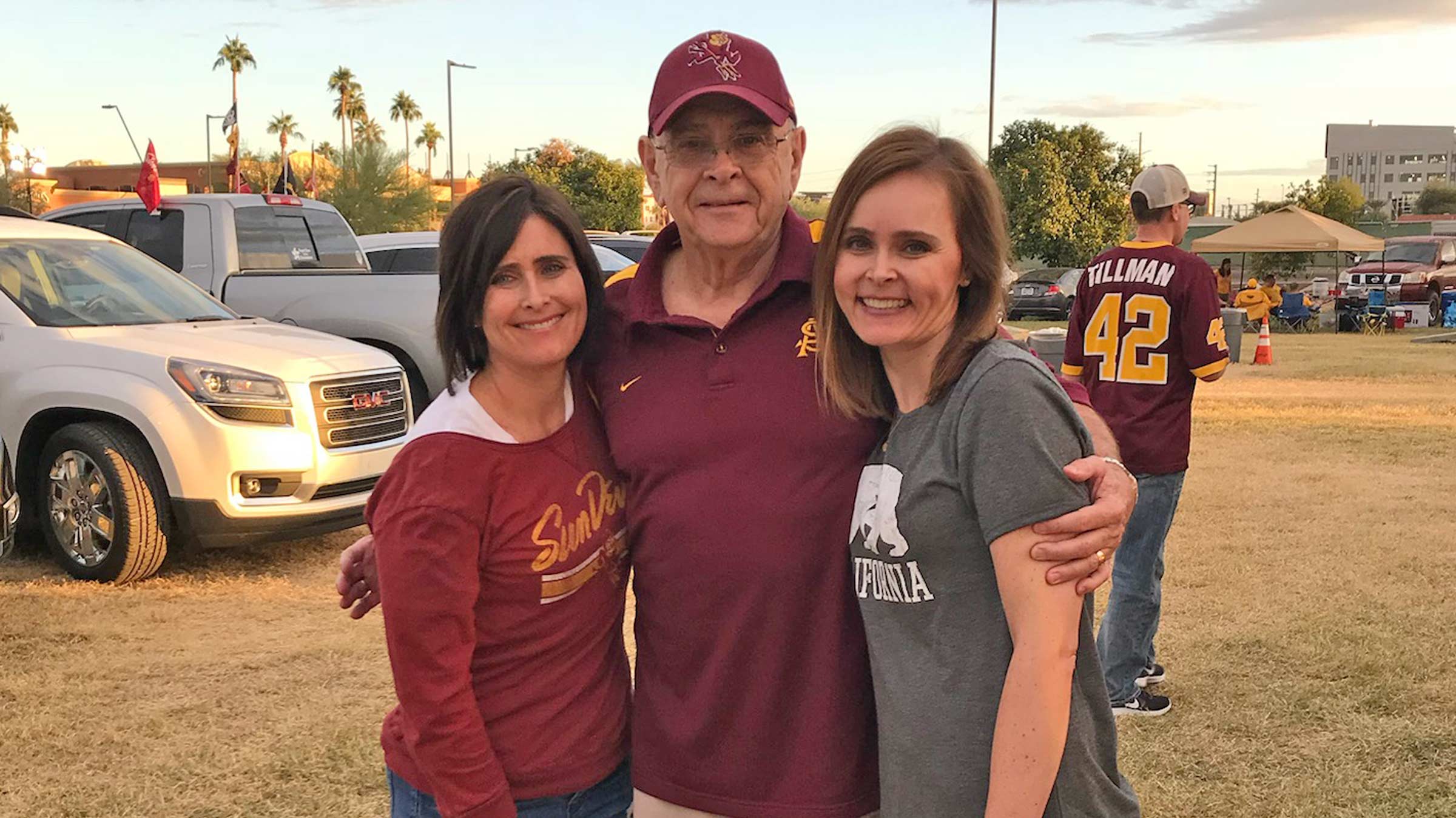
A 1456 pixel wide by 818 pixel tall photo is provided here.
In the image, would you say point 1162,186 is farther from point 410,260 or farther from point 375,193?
point 375,193

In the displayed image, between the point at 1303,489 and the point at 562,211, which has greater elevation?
the point at 562,211

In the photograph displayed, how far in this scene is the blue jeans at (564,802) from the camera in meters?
2.00

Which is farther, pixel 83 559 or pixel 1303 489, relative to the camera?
pixel 1303 489

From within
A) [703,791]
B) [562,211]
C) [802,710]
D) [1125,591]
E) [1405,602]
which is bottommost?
[1405,602]

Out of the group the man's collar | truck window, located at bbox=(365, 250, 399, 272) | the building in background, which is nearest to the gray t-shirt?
the man's collar

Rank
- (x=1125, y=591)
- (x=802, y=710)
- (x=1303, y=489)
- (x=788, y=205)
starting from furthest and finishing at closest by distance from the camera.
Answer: (x=1303, y=489) → (x=1125, y=591) → (x=788, y=205) → (x=802, y=710)

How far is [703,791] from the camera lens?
2020mm

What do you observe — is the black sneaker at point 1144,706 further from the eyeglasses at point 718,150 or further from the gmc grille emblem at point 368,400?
the gmc grille emblem at point 368,400

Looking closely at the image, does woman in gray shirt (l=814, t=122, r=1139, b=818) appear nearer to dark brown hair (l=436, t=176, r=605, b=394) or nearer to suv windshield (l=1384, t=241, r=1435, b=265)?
dark brown hair (l=436, t=176, r=605, b=394)

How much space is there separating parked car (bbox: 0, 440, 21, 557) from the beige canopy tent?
22630 mm

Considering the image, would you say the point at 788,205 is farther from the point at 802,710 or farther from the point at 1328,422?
the point at 1328,422

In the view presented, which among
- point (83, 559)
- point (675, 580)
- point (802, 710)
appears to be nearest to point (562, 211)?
point (675, 580)

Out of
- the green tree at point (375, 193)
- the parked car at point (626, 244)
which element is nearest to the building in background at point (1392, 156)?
the green tree at point (375, 193)

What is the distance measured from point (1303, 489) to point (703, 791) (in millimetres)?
7921
